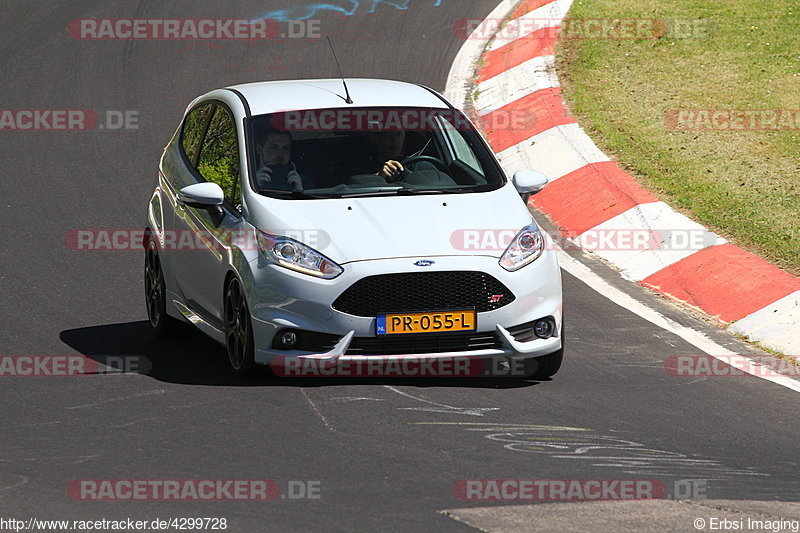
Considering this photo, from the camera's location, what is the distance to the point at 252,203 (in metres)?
8.34

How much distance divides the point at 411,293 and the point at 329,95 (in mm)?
2014

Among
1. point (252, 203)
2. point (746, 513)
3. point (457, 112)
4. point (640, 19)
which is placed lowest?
point (746, 513)

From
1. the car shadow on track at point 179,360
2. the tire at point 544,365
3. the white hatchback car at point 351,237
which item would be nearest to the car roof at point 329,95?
the white hatchback car at point 351,237

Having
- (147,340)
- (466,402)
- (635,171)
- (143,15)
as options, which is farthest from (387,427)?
(143,15)

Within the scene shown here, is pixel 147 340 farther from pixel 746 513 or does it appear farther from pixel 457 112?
pixel 746 513

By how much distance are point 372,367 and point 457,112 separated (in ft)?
7.31

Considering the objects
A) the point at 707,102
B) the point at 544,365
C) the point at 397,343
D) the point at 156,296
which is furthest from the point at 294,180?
the point at 707,102

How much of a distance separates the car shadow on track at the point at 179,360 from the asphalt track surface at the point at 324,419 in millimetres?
24

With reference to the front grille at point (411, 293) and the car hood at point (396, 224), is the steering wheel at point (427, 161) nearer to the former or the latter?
the car hood at point (396, 224)

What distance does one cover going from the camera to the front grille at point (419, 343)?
7852 millimetres

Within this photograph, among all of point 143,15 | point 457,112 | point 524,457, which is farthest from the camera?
point 143,15

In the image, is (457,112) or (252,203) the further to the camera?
(457,112)

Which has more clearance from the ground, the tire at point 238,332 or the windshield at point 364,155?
the windshield at point 364,155

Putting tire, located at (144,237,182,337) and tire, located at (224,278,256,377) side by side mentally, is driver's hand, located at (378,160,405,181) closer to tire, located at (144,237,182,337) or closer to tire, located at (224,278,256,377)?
tire, located at (224,278,256,377)
